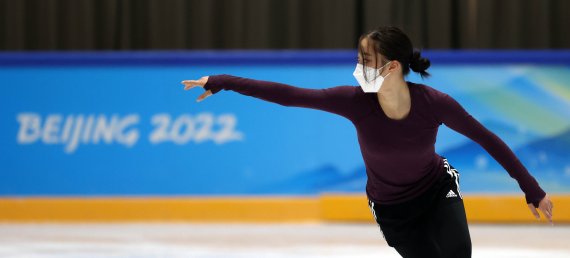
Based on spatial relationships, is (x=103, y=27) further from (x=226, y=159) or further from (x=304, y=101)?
(x=304, y=101)

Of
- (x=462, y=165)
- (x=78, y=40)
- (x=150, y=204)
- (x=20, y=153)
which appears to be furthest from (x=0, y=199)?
(x=462, y=165)

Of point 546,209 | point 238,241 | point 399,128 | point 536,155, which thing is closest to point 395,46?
point 399,128

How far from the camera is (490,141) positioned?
2.93 metres

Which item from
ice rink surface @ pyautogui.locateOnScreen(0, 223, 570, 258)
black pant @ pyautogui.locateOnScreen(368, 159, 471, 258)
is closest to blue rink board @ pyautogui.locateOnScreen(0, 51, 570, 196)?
ice rink surface @ pyautogui.locateOnScreen(0, 223, 570, 258)

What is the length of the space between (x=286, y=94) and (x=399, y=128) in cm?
36

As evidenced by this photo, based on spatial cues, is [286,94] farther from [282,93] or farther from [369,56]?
[369,56]

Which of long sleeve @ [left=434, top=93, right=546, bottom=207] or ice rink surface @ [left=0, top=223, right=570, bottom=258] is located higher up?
long sleeve @ [left=434, top=93, right=546, bottom=207]

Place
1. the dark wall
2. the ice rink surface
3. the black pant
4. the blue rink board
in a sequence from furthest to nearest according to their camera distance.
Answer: the dark wall
the blue rink board
the ice rink surface
the black pant

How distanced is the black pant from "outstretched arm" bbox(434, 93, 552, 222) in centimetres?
20

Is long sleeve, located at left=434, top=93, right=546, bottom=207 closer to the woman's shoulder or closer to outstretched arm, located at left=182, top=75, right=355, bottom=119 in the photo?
the woman's shoulder

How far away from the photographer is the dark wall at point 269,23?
8000 millimetres

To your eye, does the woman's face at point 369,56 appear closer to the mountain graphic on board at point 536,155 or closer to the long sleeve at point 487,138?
the long sleeve at point 487,138

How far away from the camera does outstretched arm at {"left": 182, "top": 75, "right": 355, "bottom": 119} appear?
117 inches

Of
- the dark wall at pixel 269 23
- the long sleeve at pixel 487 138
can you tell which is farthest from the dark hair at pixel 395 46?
the dark wall at pixel 269 23
